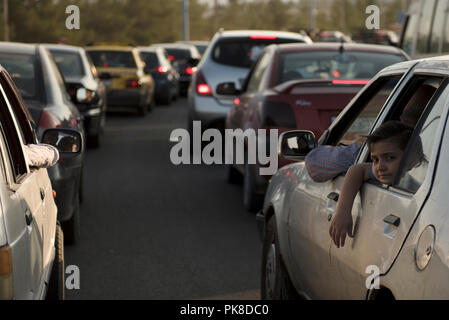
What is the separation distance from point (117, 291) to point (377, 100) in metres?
2.55

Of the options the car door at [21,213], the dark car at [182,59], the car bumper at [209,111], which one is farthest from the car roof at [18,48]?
the dark car at [182,59]

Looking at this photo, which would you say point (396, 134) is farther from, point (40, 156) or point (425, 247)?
point (40, 156)

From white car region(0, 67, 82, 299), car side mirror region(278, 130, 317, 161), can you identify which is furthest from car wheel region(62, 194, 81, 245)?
car side mirror region(278, 130, 317, 161)

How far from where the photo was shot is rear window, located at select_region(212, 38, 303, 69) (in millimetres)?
15656

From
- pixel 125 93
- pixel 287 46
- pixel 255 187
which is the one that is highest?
pixel 287 46

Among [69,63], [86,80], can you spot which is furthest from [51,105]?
[69,63]

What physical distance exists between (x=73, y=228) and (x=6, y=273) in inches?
215

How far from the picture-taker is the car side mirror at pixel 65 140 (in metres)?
5.79

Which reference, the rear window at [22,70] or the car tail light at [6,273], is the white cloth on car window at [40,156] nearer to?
the car tail light at [6,273]

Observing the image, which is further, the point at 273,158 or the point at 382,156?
the point at 273,158
